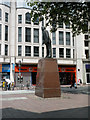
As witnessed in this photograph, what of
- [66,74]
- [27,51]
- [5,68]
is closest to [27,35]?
[27,51]

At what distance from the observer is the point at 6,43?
3206 cm

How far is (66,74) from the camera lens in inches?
1422

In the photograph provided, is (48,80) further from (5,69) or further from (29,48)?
(29,48)

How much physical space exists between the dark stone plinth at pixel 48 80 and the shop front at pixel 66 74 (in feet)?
73.9

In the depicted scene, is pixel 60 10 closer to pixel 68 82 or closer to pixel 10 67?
pixel 10 67

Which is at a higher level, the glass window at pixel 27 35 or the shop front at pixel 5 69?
the glass window at pixel 27 35

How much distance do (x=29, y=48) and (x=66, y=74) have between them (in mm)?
9628

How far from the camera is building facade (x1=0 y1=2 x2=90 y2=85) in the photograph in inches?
1265

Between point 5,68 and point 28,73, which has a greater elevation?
point 5,68

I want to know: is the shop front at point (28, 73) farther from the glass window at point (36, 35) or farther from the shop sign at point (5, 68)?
the glass window at point (36, 35)

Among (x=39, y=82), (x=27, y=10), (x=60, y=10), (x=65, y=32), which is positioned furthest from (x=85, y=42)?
(x=39, y=82)

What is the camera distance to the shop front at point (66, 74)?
35.7 m

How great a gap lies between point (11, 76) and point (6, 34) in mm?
7993

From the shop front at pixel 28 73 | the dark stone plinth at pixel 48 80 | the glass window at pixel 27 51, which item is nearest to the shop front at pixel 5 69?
the shop front at pixel 28 73
